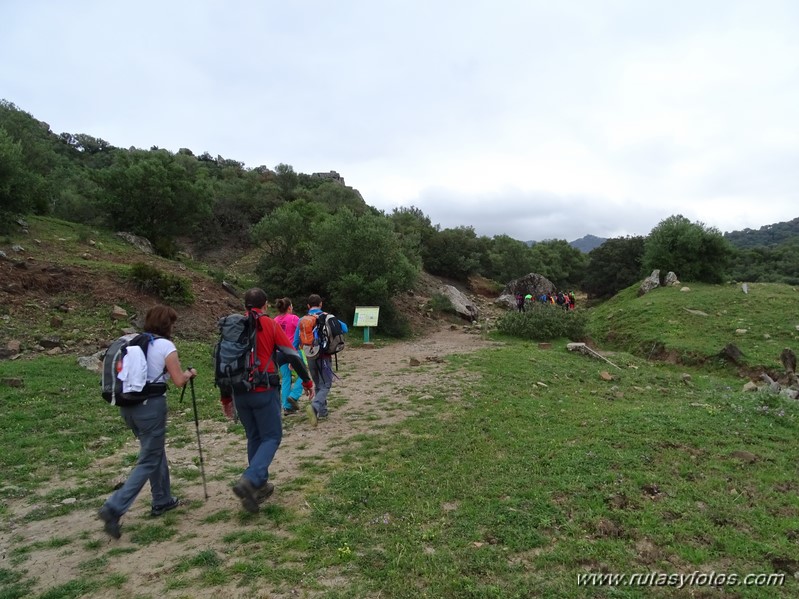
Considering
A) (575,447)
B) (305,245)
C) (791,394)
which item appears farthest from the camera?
(305,245)

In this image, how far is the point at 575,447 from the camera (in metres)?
6.58

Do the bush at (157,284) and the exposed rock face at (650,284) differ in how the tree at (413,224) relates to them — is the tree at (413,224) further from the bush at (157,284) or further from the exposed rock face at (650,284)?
the bush at (157,284)

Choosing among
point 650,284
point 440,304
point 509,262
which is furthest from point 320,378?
point 509,262

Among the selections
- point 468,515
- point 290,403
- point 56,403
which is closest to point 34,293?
point 56,403

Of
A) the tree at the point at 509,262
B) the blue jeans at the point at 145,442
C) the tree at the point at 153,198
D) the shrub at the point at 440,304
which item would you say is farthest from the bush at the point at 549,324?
the tree at the point at 509,262

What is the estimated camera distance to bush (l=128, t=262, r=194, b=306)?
53.2ft

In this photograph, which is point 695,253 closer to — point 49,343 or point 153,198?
point 153,198

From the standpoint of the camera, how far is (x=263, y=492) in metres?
5.06

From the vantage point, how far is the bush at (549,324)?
2028 cm

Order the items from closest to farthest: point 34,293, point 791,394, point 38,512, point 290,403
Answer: point 38,512 → point 290,403 → point 791,394 → point 34,293

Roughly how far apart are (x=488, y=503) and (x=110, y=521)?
3681 millimetres

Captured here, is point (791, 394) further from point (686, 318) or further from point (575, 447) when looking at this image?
→ point (686, 318)

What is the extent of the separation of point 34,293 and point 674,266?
35.2 meters

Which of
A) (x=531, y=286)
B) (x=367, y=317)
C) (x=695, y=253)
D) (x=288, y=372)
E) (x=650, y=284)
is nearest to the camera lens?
(x=288, y=372)
